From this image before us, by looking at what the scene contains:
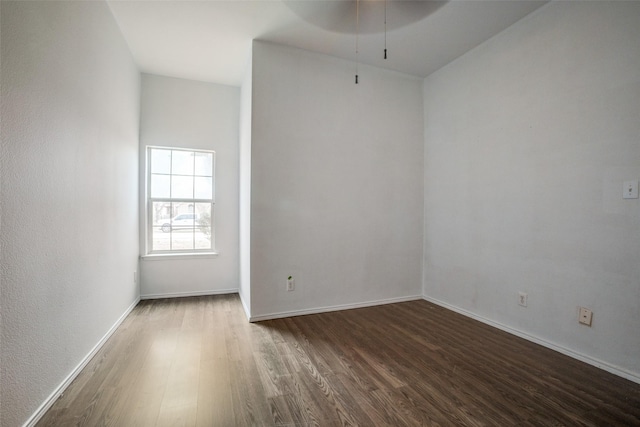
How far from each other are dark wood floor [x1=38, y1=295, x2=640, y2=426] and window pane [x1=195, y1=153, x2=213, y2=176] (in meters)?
1.97

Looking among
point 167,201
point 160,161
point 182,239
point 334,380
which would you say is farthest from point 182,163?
point 334,380

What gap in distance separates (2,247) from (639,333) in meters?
3.64

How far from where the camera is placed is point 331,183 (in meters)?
3.23

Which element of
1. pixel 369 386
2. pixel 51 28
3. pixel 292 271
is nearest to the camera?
pixel 51 28

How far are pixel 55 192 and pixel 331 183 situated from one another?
2318mm

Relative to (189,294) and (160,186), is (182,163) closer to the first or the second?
(160,186)

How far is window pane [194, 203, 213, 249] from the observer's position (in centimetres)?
386

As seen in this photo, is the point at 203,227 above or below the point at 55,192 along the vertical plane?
below

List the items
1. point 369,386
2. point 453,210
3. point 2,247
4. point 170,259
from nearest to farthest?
point 2,247, point 369,386, point 453,210, point 170,259

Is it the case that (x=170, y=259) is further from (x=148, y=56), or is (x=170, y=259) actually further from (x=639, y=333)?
(x=639, y=333)

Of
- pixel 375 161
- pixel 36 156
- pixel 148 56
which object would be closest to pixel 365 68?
pixel 375 161

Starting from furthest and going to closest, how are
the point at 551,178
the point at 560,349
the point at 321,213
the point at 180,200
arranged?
the point at 180,200, the point at 321,213, the point at 551,178, the point at 560,349

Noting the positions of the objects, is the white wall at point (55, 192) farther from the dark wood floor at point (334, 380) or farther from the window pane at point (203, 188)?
the window pane at point (203, 188)

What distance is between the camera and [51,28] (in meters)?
1.61
